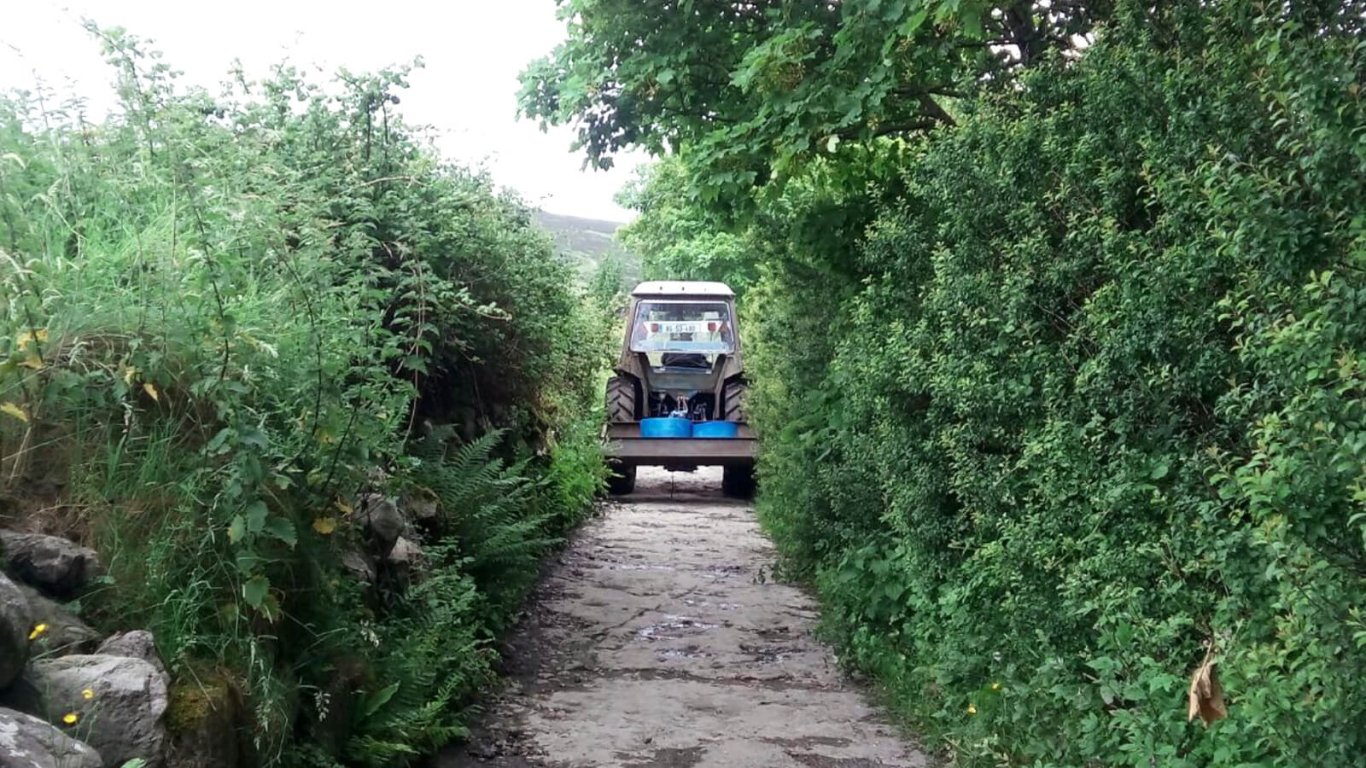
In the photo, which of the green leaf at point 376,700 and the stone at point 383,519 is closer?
the green leaf at point 376,700

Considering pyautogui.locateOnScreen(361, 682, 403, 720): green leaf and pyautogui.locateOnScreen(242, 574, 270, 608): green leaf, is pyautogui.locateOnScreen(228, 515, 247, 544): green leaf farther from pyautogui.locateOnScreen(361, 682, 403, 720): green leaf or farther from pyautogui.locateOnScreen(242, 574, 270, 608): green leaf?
pyautogui.locateOnScreen(361, 682, 403, 720): green leaf

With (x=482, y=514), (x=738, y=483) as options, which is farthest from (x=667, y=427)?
(x=482, y=514)

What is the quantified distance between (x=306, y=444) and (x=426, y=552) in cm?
242

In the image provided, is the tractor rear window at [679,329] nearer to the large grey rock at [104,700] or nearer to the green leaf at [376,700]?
the green leaf at [376,700]

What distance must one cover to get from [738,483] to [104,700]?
14.3m

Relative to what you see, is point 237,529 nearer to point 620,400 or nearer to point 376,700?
point 376,700

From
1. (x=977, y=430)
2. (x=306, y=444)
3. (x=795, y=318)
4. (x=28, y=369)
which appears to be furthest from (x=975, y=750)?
(x=795, y=318)

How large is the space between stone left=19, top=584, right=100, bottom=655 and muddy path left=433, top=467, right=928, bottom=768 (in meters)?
2.30

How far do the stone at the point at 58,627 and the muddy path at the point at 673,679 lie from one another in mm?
2296

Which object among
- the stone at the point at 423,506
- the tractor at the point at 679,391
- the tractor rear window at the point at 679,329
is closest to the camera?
the stone at the point at 423,506

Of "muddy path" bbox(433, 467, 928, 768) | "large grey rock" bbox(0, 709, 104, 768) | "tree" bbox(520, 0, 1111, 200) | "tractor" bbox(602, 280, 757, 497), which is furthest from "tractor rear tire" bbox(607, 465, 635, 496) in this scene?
"large grey rock" bbox(0, 709, 104, 768)

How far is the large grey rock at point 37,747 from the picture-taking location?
9.59 ft

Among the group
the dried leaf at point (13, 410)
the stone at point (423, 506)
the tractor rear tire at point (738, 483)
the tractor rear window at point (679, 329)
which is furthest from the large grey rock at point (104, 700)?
Answer: the tractor rear window at point (679, 329)

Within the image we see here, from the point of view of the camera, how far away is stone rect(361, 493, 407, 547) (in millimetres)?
5895
